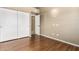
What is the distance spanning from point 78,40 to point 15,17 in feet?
7.23

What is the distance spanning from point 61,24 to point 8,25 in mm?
1649

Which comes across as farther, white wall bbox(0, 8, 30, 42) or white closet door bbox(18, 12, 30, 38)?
white closet door bbox(18, 12, 30, 38)

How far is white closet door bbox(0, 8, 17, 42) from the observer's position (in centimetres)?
Answer: 256

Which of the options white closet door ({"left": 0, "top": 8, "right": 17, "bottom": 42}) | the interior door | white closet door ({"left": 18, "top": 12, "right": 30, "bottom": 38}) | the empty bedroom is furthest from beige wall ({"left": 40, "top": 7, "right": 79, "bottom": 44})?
white closet door ({"left": 0, "top": 8, "right": 17, "bottom": 42})

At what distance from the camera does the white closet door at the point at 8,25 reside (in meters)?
2.56

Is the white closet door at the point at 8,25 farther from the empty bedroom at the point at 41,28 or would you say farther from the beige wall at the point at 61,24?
the beige wall at the point at 61,24

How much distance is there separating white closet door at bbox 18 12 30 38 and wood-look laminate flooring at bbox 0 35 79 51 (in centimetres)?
25

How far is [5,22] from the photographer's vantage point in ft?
8.84

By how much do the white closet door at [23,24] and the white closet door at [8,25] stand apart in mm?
153

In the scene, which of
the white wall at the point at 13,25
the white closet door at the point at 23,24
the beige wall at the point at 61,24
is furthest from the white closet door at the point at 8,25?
the beige wall at the point at 61,24

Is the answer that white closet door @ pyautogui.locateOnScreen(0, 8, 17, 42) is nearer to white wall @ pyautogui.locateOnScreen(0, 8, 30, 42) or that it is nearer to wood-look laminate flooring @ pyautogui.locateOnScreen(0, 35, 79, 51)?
white wall @ pyautogui.locateOnScreen(0, 8, 30, 42)

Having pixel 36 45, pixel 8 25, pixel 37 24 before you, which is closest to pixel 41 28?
pixel 37 24
